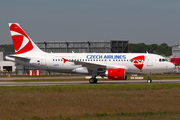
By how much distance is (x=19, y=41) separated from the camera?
1446 inches

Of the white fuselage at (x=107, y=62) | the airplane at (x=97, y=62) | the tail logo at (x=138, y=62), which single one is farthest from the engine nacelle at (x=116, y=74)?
the tail logo at (x=138, y=62)

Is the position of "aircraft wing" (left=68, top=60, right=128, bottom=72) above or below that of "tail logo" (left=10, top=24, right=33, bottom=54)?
below

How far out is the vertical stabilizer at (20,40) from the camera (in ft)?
121

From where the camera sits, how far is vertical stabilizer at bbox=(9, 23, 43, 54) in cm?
3675

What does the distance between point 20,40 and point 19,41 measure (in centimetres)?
19

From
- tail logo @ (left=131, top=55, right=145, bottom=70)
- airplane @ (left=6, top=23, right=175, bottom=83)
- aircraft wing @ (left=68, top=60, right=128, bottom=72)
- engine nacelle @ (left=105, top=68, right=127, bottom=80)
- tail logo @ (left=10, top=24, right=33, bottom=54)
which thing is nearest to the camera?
engine nacelle @ (left=105, top=68, right=127, bottom=80)

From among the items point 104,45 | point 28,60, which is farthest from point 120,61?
point 104,45

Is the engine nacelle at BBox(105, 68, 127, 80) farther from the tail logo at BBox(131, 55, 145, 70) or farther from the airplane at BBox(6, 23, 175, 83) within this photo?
the tail logo at BBox(131, 55, 145, 70)

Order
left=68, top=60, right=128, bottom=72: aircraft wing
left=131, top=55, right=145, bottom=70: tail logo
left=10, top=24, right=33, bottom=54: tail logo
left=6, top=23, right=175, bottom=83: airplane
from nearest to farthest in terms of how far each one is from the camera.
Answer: left=68, top=60, right=128, bottom=72: aircraft wing → left=6, top=23, right=175, bottom=83: airplane → left=131, top=55, right=145, bottom=70: tail logo → left=10, top=24, right=33, bottom=54: tail logo

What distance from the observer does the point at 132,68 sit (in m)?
34.9

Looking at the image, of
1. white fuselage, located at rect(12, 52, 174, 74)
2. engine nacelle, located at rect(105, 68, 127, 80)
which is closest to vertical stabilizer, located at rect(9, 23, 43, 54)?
white fuselage, located at rect(12, 52, 174, 74)

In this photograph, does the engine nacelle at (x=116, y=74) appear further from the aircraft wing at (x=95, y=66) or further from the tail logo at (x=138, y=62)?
the tail logo at (x=138, y=62)

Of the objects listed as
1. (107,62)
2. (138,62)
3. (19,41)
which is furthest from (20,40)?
(138,62)

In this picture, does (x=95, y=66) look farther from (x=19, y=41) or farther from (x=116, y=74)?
(x=19, y=41)
